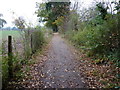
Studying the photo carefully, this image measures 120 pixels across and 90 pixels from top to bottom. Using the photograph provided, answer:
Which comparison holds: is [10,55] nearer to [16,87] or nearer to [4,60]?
[4,60]

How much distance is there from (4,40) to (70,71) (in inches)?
102

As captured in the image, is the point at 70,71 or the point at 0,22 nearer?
the point at 0,22

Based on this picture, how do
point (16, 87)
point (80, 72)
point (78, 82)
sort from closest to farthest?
1. point (16, 87)
2. point (78, 82)
3. point (80, 72)

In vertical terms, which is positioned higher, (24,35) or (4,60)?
(24,35)

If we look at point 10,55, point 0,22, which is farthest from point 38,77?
point 0,22

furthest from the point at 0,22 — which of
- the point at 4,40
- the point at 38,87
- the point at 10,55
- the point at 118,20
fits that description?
the point at 118,20

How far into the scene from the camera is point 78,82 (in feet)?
13.2

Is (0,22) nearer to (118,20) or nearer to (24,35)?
(24,35)

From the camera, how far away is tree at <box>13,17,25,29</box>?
588 cm

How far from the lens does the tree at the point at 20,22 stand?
588cm

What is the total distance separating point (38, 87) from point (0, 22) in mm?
2092

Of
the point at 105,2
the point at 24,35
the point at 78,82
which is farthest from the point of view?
the point at 105,2

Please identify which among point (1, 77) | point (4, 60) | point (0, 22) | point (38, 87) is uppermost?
point (0, 22)

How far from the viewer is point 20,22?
6270 mm
